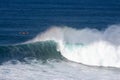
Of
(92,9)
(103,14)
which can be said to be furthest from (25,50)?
(92,9)

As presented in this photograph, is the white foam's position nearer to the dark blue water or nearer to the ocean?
the ocean

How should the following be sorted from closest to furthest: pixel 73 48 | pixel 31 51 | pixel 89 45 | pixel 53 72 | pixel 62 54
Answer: pixel 53 72, pixel 62 54, pixel 31 51, pixel 73 48, pixel 89 45

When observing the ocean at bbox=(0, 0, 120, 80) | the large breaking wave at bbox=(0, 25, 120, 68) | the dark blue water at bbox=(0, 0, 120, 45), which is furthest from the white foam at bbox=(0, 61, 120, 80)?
the dark blue water at bbox=(0, 0, 120, 45)

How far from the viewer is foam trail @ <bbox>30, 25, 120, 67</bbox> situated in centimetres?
3325

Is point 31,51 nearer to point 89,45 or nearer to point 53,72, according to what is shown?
point 89,45

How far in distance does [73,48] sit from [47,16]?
2577 centimetres

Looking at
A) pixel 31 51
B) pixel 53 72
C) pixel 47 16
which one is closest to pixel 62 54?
pixel 31 51

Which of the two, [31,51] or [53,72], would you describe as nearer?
[53,72]

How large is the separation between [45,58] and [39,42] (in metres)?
1.77

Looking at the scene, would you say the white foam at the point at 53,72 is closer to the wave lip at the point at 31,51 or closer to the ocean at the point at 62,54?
the ocean at the point at 62,54

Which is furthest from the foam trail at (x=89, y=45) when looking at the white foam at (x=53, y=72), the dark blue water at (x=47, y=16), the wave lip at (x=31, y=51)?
the dark blue water at (x=47, y=16)

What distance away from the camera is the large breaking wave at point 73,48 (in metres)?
33.2

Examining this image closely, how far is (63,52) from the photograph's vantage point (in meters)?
34.0

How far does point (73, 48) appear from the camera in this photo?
112 ft
